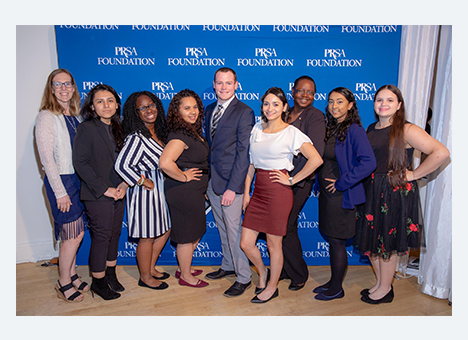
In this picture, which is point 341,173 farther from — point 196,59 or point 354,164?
point 196,59

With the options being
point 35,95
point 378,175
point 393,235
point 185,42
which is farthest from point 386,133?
point 35,95

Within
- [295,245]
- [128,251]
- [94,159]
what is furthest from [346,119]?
[128,251]

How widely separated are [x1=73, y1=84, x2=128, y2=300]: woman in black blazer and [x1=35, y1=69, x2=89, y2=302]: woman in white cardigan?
14 centimetres

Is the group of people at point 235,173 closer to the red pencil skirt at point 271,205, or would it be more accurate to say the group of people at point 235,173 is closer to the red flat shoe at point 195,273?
the red pencil skirt at point 271,205

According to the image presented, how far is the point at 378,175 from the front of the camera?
2547mm

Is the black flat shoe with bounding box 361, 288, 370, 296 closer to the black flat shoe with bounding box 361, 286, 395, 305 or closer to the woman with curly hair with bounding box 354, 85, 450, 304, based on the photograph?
the black flat shoe with bounding box 361, 286, 395, 305

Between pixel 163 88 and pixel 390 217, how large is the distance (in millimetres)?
2602

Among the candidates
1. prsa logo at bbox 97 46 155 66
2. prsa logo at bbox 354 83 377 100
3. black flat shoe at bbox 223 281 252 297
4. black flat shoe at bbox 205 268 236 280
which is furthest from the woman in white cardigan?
prsa logo at bbox 354 83 377 100

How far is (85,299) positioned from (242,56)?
2900 mm

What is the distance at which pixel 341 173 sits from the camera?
2566mm

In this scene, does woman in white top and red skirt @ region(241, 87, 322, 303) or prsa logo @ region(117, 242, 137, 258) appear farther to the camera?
prsa logo @ region(117, 242, 137, 258)

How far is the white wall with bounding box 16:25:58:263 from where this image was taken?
336 cm

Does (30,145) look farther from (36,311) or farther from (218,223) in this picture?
(218,223)

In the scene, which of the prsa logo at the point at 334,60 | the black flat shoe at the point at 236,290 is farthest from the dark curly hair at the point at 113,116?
the prsa logo at the point at 334,60
